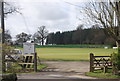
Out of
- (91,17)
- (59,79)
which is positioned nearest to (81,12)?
(91,17)

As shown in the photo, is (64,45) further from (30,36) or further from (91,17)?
(91,17)

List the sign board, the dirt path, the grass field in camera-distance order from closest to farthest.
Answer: the dirt path → the sign board → the grass field

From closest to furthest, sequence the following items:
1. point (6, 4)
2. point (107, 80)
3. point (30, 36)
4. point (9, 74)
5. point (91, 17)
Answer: point (9, 74) → point (107, 80) → point (91, 17) → point (6, 4) → point (30, 36)

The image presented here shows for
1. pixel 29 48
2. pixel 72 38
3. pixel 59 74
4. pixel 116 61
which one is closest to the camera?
pixel 116 61

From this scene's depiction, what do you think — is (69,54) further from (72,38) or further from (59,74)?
(72,38)

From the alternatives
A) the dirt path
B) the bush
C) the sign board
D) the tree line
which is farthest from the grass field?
the tree line

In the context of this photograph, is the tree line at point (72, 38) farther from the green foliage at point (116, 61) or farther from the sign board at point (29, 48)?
the green foliage at point (116, 61)

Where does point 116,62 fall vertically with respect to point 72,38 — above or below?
below

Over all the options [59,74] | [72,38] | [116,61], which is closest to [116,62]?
[116,61]

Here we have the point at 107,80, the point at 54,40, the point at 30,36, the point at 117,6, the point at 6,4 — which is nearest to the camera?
the point at 107,80

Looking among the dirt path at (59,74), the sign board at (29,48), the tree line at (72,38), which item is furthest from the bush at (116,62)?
the tree line at (72,38)

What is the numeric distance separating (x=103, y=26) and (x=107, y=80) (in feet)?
14.7

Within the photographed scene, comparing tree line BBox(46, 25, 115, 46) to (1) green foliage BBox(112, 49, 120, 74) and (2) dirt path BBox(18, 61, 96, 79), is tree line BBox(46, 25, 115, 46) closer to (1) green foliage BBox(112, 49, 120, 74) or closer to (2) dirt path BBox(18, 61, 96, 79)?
(2) dirt path BBox(18, 61, 96, 79)

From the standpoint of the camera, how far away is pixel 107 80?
45.1 ft
